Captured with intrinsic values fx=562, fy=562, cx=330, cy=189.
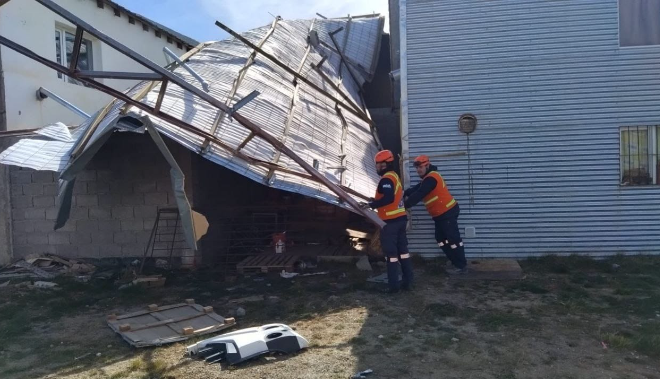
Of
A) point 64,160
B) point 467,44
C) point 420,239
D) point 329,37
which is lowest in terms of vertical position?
point 420,239

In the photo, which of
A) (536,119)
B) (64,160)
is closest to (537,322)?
(536,119)

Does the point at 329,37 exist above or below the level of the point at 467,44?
above

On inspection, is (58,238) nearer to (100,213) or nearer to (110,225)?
(100,213)

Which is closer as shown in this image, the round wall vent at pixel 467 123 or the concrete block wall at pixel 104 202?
the round wall vent at pixel 467 123

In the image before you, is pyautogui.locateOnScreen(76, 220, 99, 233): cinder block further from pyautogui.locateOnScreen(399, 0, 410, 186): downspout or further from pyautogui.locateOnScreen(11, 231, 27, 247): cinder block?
pyautogui.locateOnScreen(399, 0, 410, 186): downspout

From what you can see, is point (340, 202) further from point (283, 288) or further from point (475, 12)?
point (475, 12)

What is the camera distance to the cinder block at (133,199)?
9.62 meters

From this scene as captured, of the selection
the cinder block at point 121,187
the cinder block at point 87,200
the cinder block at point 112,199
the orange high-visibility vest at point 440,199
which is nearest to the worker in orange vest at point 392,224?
the orange high-visibility vest at point 440,199

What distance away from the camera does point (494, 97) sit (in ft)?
30.6

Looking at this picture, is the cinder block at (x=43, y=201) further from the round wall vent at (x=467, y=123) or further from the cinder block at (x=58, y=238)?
the round wall vent at (x=467, y=123)

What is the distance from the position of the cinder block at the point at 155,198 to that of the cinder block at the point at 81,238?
1.28 meters

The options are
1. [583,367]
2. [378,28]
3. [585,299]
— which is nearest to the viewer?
[583,367]

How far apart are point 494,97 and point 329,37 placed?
262 inches

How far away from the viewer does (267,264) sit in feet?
30.0
